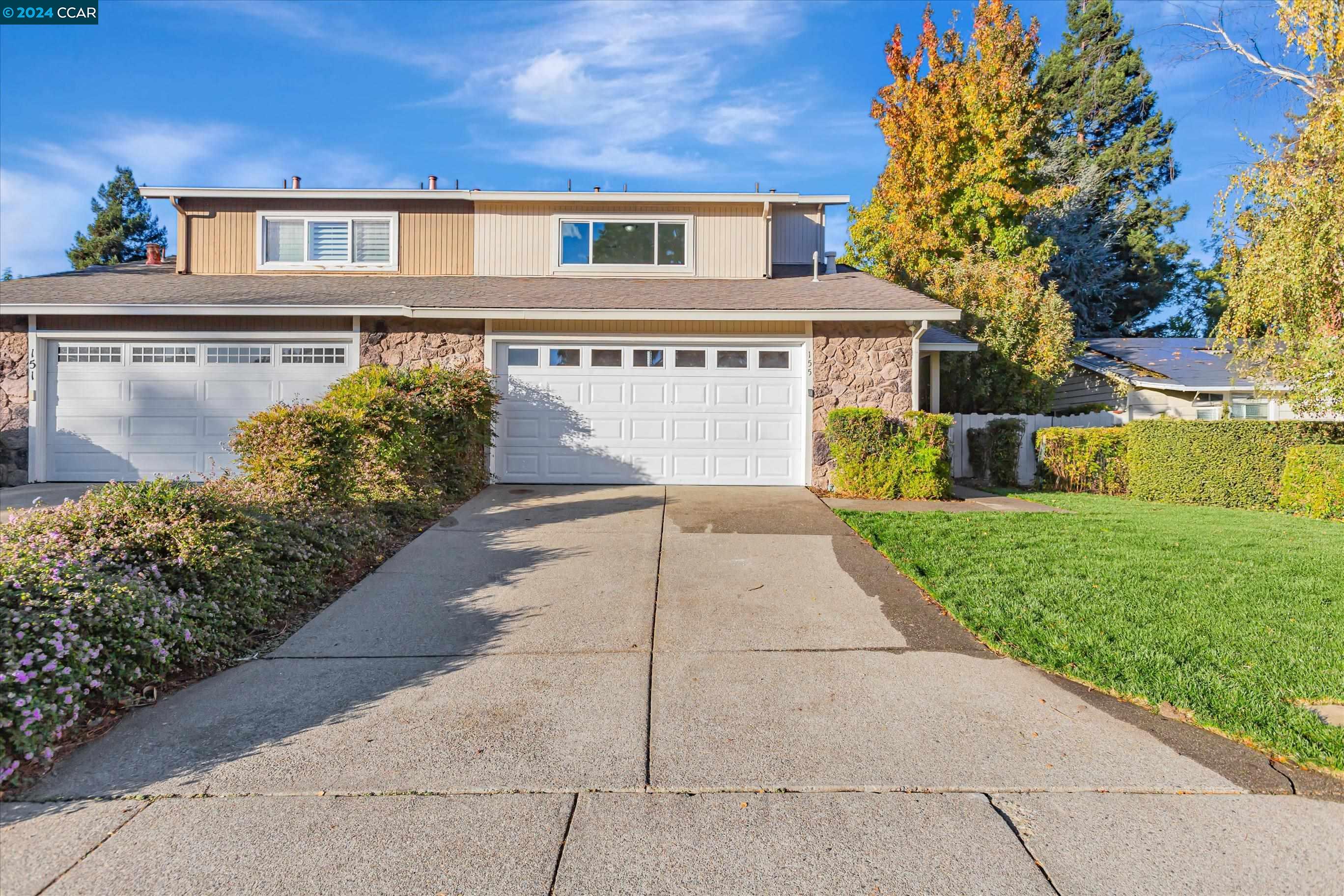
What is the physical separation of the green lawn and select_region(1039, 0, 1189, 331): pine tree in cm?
2036

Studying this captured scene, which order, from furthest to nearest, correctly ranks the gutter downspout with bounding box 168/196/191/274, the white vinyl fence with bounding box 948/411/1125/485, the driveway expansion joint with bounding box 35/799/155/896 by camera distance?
the white vinyl fence with bounding box 948/411/1125/485
the gutter downspout with bounding box 168/196/191/274
the driveway expansion joint with bounding box 35/799/155/896

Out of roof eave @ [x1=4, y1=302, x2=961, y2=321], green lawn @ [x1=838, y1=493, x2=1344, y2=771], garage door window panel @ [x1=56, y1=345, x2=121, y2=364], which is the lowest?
green lawn @ [x1=838, y1=493, x2=1344, y2=771]

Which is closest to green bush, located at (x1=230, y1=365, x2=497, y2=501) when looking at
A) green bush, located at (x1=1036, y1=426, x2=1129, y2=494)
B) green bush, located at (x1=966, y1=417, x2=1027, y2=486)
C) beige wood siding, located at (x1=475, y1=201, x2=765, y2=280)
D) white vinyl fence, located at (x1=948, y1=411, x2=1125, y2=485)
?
beige wood siding, located at (x1=475, y1=201, x2=765, y2=280)

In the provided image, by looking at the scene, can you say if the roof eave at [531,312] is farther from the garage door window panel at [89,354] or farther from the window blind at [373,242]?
the window blind at [373,242]

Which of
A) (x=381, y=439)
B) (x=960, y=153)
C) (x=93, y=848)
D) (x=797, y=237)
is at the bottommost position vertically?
(x=93, y=848)

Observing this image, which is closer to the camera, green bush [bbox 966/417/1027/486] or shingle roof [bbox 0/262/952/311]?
shingle roof [bbox 0/262/952/311]

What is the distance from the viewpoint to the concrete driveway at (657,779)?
2.31m

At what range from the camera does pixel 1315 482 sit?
9.73m

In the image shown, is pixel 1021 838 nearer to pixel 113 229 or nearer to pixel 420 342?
pixel 420 342

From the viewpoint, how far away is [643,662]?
410 cm

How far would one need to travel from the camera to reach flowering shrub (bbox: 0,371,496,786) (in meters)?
3.07

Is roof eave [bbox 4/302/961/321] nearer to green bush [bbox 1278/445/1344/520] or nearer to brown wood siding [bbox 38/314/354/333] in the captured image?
brown wood siding [bbox 38/314/354/333]

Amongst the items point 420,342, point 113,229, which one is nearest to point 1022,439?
point 420,342

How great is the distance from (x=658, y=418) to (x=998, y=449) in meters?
6.95
